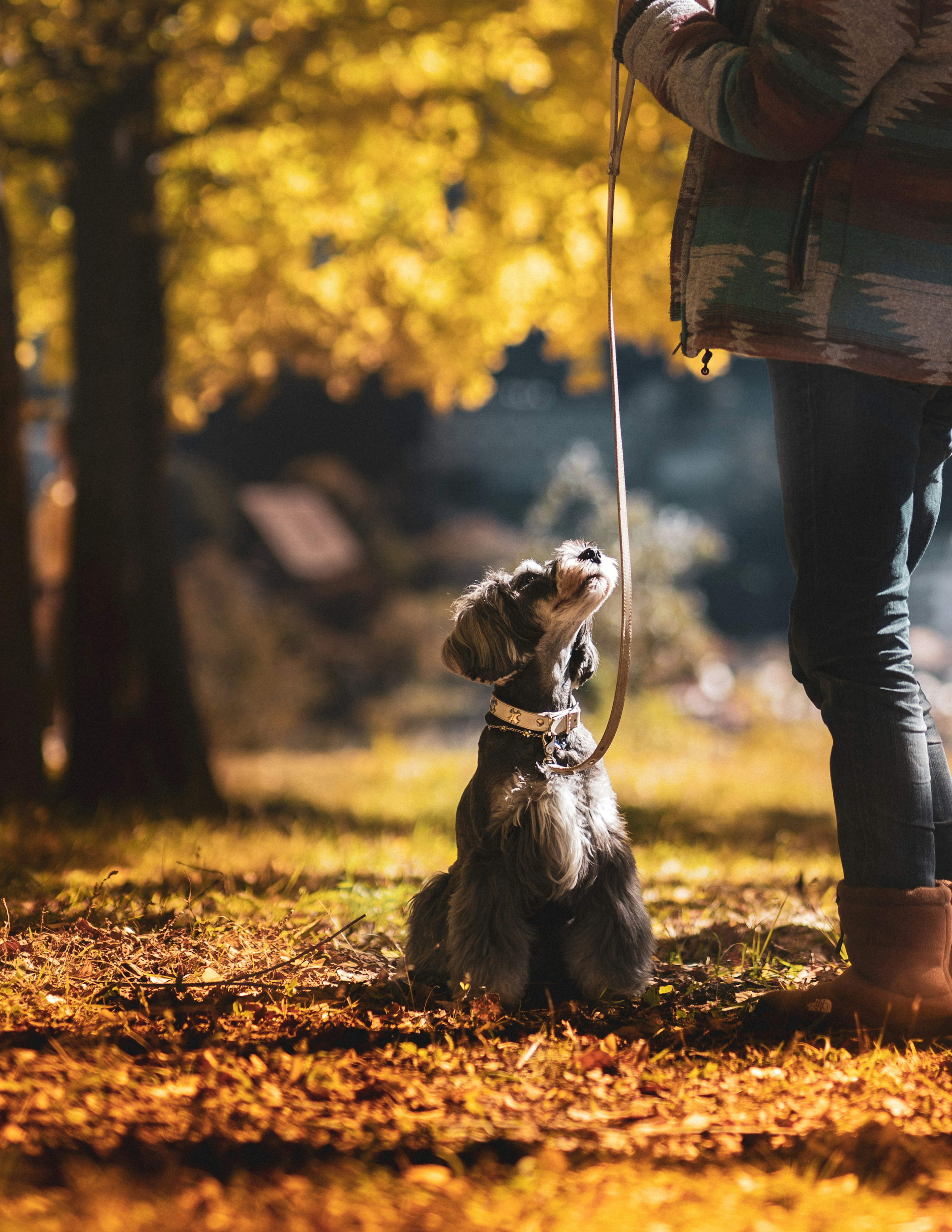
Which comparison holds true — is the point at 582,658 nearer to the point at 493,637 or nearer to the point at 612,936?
the point at 493,637

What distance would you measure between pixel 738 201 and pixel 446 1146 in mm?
1812

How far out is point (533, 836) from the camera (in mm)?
2211

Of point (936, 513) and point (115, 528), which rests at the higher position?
point (115, 528)

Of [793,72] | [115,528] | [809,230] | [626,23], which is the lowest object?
[115,528]

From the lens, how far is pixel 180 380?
7.52 m

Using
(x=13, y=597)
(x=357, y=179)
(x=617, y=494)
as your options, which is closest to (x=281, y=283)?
(x=357, y=179)

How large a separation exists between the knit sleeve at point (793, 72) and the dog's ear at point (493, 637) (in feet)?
3.46

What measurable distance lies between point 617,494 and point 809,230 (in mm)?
625

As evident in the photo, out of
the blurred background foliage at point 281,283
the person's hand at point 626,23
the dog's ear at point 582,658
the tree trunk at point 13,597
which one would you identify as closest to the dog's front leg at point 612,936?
the dog's ear at point 582,658

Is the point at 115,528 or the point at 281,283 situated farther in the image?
the point at 281,283

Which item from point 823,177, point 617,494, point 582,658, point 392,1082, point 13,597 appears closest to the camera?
point 392,1082

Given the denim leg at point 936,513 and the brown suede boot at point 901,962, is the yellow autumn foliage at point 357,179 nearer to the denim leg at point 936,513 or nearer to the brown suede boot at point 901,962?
the denim leg at point 936,513

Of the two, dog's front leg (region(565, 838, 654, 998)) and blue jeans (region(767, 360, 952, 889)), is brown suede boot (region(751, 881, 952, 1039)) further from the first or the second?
dog's front leg (region(565, 838, 654, 998))

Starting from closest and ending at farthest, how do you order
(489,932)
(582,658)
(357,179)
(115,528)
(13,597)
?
(489,932) → (582,658) → (13,597) → (115,528) → (357,179)
